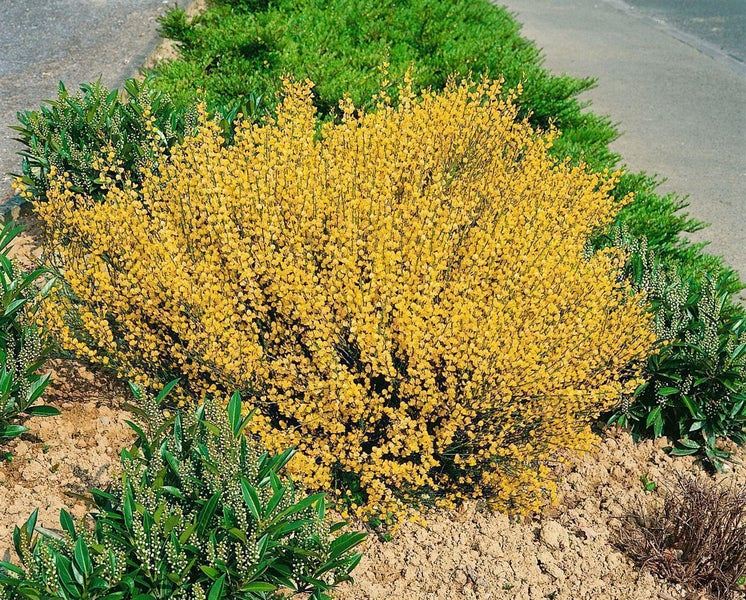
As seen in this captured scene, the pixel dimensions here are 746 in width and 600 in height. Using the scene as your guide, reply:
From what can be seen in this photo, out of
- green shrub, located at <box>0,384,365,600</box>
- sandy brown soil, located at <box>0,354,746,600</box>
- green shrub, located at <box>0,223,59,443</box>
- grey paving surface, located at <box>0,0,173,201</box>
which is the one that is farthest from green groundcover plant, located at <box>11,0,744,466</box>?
green shrub, located at <box>0,384,365,600</box>

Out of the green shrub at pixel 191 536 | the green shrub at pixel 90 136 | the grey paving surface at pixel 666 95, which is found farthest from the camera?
the grey paving surface at pixel 666 95

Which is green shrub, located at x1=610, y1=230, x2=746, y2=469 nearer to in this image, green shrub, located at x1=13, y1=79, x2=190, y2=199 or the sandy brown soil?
the sandy brown soil

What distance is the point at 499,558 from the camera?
130 inches

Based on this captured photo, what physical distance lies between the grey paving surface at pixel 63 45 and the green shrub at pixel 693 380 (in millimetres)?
4241

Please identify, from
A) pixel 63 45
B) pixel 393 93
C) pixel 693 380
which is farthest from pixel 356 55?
pixel 693 380

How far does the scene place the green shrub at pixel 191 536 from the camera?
2430mm

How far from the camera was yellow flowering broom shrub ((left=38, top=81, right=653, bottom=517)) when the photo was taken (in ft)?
10.6

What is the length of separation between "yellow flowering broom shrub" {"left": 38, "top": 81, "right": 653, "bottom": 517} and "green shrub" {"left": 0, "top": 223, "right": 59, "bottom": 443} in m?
0.13

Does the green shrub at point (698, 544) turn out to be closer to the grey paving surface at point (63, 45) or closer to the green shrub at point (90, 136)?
the green shrub at point (90, 136)

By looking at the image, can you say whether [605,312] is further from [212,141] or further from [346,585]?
[212,141]

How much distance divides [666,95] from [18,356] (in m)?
7.09

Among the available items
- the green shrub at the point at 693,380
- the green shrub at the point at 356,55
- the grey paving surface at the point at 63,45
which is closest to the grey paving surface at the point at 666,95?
the green shrub at the point at 356,55

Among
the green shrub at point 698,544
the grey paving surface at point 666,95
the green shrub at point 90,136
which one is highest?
the grey paving surface at point 666,95

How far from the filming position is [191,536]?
2.54 m
